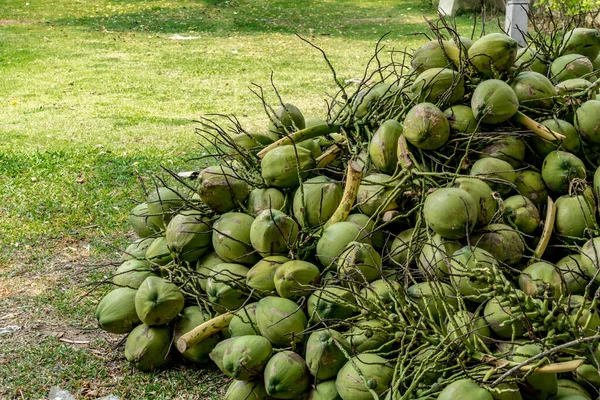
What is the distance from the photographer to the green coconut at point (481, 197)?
2.28 m

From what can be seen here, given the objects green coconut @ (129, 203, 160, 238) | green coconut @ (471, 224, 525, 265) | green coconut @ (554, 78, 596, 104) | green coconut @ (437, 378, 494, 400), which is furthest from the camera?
green coconut @ (129, 203, 160, 238)

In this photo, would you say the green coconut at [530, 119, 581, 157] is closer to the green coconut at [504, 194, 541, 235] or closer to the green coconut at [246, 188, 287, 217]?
the green coconut at [504, 194, 541, 235]

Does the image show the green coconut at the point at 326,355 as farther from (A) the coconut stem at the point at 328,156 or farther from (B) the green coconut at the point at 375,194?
(A) the coconut stem at the point at 328,156

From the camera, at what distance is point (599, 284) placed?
2.14 metres

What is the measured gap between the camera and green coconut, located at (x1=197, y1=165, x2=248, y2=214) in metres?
2.66

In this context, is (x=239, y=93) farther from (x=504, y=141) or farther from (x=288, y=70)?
(x=504, y=141)

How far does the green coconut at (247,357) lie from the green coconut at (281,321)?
0.12ft

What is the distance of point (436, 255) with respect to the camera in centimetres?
220

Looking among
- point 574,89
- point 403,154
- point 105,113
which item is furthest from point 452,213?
point 105,113

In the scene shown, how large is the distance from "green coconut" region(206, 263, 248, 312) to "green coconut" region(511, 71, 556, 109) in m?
1.21

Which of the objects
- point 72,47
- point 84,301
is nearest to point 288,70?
point 72,47

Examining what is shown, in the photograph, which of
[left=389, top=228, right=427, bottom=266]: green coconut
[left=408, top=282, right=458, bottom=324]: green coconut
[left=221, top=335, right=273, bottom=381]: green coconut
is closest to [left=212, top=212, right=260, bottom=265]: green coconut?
[left=221, top=335, right=273, bottom=381]: green coconut

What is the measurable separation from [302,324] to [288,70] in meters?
8.03

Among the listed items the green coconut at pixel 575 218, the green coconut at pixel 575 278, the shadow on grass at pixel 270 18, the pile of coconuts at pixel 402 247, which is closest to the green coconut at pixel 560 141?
the pile of coconuts at pixel 402 247
